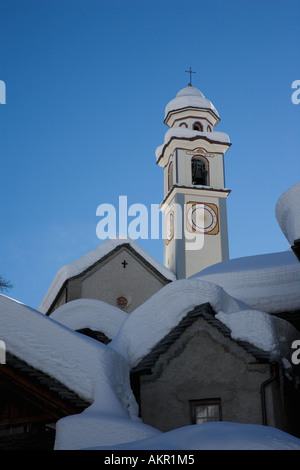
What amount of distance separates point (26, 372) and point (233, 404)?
3.42m

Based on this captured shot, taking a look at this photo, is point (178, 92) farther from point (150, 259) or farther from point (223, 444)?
point (223, 444)

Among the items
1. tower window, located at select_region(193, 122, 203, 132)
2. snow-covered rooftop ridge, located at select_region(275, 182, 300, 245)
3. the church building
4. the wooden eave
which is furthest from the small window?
tower window, located at select_region(193, 122, 203, 132)

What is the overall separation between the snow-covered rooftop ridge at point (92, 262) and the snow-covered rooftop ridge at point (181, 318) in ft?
31.1

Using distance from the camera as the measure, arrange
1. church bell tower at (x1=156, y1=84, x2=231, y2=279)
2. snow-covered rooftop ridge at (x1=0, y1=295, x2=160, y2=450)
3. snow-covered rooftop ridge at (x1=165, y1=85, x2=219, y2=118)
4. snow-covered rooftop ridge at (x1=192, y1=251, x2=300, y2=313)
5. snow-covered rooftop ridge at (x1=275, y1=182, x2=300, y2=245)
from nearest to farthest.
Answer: snow-covered rooftop ridge at (x1=0, y1=295, x2=160, y2=450), snow-covered rooftop ridge at (x1=275, y1=182, x2=300, y2=245), snow-covered rooftop ridge at (x1=192, y1=251, x2=300, y2=313), church bell tower at (x1=156, y1=84, x2=231, y2=279), snow-covered rooftop ridge at (x1=165, y1=85, x2=219, y2=118)

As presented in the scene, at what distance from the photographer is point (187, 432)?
24.2ft

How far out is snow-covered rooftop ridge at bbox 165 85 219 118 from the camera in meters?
35.0

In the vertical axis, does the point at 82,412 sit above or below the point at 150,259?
below

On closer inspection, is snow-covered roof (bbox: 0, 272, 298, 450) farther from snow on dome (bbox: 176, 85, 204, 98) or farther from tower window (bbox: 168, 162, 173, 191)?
snow on dome (bbox: 176, 85, 204, 98)

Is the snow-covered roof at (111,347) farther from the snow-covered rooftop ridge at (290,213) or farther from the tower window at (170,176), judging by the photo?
the tower window at (170,176)

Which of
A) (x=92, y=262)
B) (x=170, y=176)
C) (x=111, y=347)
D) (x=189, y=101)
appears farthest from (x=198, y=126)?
(x=111, y=347)

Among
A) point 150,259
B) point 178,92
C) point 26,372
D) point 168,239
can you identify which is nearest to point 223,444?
point 26,372

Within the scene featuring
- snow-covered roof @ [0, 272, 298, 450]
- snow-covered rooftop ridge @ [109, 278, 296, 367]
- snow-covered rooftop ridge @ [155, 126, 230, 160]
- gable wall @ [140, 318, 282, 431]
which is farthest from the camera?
snow-covered rooftop ridge @ [155, 126, 230, 160]

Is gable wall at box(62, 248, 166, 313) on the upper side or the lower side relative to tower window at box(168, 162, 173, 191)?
lower

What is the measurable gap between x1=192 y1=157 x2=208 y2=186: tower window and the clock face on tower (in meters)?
1.63
